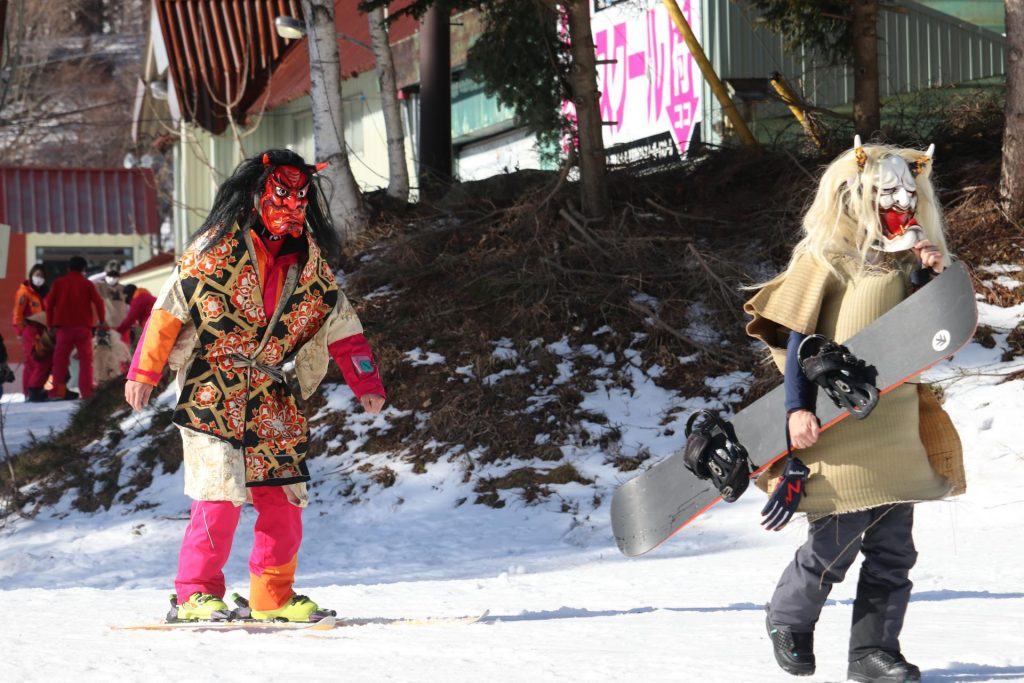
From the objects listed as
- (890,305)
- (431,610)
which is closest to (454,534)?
(431,610)

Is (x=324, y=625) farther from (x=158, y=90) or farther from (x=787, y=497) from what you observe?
(x=158, y=90)

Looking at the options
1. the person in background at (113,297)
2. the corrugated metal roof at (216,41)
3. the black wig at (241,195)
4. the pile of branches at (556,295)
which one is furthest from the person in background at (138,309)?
the black wig at (241,195)

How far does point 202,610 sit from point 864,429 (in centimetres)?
250

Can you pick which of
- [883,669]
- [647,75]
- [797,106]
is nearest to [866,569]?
[883,669]

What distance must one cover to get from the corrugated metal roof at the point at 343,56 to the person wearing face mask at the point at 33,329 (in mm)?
3950

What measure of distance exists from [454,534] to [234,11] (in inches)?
637

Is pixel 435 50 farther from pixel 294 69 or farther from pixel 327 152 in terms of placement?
pixel 294 69

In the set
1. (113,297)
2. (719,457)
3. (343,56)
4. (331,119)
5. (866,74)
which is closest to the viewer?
(719,457)

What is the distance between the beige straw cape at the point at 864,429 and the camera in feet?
12.0

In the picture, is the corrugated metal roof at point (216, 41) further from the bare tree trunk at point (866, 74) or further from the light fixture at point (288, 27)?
the bare tree trunk at point (866, 74)

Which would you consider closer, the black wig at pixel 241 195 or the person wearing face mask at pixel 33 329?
the black wig at pixel 241 195

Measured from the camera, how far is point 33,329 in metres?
16.8

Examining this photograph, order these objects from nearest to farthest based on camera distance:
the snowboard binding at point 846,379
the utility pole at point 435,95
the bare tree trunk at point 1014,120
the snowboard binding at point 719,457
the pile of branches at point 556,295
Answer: the snowboard binding at point 846,379 → the snowboard binding at point 719,457 → the pile of branches at point 556,295 → the bare tree trunk at point 1014,120 → the utility pole at point 435,95

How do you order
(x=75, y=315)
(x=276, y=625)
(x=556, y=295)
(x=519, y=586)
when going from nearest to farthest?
(x=276, y=625)
(x=519, y=586)
(x=556, y=295)
(x=75, y=315)
